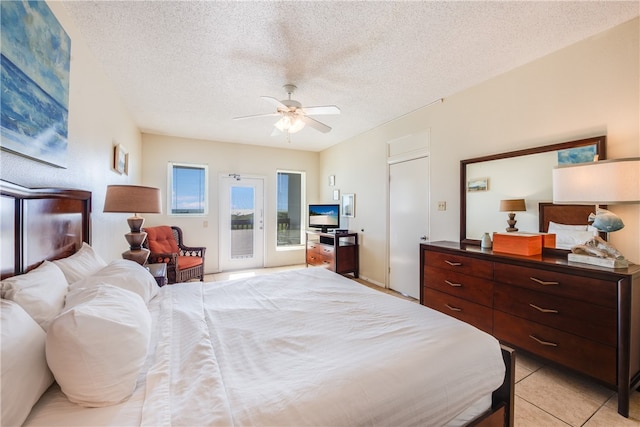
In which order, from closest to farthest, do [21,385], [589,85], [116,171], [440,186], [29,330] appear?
1. [21,385]
2. [29,330]
3. [589,85]
4. [116,171]
5. [440,186]

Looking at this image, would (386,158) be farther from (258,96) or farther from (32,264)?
(32,264)

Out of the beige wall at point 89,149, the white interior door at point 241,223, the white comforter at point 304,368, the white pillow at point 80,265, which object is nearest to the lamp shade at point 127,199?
the beige wall at point 89,149

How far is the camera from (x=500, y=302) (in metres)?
2.18

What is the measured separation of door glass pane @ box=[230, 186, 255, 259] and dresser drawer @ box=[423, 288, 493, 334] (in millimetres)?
3632

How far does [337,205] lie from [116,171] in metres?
3.35

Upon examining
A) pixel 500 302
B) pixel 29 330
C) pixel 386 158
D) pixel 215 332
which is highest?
pixel 386 158

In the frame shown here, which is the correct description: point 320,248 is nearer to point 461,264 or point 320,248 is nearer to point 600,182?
point 461,264

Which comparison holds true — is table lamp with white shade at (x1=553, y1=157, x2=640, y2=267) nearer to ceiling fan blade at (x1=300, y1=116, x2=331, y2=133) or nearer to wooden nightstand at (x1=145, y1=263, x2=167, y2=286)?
ceiling fan blade at (x1=300, y1=116, x2=331, y2=133)

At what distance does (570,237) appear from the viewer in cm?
214

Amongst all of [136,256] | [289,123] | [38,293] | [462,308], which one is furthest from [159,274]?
[462,308]

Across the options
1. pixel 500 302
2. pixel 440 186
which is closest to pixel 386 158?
pixel 440 186

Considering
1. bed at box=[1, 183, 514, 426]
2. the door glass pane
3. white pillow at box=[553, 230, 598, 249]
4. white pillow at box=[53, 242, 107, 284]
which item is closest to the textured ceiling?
bed at box=[1, 183, 514, 426]

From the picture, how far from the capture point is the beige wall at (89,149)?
1.47 metres

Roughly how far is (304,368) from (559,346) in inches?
78.2
